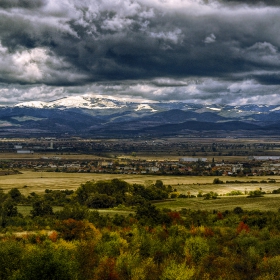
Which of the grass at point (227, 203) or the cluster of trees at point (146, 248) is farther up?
the cluster of trees at point (146, 248)

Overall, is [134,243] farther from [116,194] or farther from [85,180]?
[85,180]

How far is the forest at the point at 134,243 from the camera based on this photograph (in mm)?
46219

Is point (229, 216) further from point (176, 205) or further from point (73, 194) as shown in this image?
point (73, 194)

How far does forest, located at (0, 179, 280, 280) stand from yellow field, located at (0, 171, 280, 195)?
25.4 metres

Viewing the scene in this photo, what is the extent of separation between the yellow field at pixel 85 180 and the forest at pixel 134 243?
25367 millimetres

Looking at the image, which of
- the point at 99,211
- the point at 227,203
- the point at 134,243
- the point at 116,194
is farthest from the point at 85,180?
the point at 134,243

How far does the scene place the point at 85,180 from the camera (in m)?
170

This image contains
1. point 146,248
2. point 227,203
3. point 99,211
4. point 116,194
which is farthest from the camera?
point 116,194

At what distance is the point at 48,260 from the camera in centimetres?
4225

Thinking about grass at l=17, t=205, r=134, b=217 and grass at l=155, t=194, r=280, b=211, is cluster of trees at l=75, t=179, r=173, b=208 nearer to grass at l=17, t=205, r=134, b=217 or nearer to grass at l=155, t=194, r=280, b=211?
grass at l=155, t=194, r=280, b=211

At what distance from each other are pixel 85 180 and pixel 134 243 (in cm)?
10694

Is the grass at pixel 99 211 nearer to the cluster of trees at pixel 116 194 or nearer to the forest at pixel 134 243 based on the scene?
the forest at pixel 134 243

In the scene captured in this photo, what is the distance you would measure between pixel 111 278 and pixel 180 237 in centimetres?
2547

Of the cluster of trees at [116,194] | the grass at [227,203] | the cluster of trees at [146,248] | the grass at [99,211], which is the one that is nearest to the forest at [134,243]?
the cluster of trees at [146,248]
